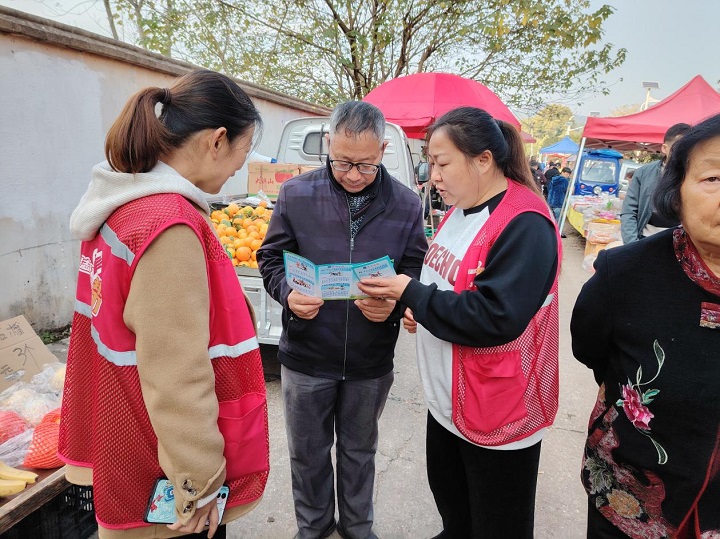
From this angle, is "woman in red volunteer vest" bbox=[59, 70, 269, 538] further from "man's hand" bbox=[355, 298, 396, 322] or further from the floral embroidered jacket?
the floral embroidered jacket

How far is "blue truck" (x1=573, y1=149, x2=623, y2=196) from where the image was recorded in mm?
14117

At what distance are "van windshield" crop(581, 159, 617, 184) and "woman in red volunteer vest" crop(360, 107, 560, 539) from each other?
1496cm

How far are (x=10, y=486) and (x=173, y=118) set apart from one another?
152cm

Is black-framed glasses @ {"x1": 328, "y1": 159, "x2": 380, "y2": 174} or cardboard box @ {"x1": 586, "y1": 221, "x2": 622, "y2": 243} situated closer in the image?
black-framed glasses @ {"x1": 328, "y1": 159, "x2": 380, "y2": 174}

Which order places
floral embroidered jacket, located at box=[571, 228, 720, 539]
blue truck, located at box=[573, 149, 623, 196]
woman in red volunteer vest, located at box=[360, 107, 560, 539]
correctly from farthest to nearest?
blue truck, located at box=[573, 149, 623, 196], woman in red volunteer vest, located at box=[360, 107, 560, 539], floral embroidered jacket, located at box=[571, 228, 720, 539]

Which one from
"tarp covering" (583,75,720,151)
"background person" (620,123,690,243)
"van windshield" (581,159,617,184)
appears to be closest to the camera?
"background person" (620,123,690,243)

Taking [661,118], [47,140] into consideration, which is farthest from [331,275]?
[661,118]

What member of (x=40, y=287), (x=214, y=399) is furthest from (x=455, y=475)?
(x=40, y=287)

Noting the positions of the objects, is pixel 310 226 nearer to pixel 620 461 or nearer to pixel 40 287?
pixel 620 461

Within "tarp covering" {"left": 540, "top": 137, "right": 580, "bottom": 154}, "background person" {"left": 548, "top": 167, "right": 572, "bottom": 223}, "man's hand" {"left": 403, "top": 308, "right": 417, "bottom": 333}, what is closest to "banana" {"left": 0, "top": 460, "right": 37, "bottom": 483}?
"man's hand" {"left": 403, "top": 308, "right": 417, "bottom": 333}

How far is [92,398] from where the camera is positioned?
3.69ft

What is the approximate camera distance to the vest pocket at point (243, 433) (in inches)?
43.0

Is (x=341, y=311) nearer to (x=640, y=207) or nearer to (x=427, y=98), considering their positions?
(x=640, y=207)

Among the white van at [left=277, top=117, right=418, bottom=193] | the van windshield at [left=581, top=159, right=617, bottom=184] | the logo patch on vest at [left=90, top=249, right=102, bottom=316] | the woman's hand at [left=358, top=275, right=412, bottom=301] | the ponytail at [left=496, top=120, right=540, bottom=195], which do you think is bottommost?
the woman's hand at [left=358, top=275, right=412, bottom=301]
